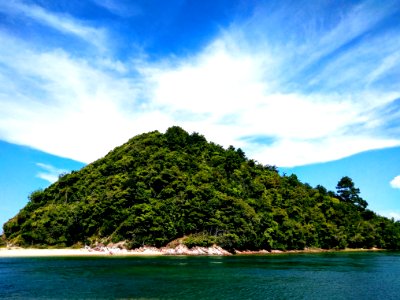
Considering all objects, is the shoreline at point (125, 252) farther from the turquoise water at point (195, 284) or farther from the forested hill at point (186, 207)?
the turquoise water at point (195, 284)

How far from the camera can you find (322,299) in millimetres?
31594

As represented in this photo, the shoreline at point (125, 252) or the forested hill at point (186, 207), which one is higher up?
the forested hill at point (186, 207)

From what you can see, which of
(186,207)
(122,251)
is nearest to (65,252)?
(122,251)

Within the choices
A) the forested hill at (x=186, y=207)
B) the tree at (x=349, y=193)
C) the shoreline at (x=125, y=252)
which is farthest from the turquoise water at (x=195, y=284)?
the tree at (x=349, y=193)

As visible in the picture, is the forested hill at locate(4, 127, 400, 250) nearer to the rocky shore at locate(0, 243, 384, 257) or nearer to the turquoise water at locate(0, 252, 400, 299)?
the rocky shore at locate(0, 243, 384, 257)

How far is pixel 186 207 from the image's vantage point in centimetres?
9269

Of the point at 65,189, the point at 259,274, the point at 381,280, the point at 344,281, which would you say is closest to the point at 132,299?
the point at 259,274

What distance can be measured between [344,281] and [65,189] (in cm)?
9919

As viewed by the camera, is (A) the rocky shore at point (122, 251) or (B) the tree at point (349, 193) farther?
(B) the tree at point (349, 193)

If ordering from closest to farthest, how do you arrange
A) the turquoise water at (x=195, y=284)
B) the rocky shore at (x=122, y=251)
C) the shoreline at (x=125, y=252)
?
the turquoise water at (x=195, y=284) < the shoreline at (x=125, y=252) < the rocky shore at (x=122, y=251)

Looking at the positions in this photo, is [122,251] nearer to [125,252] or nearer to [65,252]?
[125,252]

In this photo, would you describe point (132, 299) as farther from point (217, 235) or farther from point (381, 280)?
point (217, 235)

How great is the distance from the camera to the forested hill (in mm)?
91188

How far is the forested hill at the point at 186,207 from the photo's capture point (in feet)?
299
